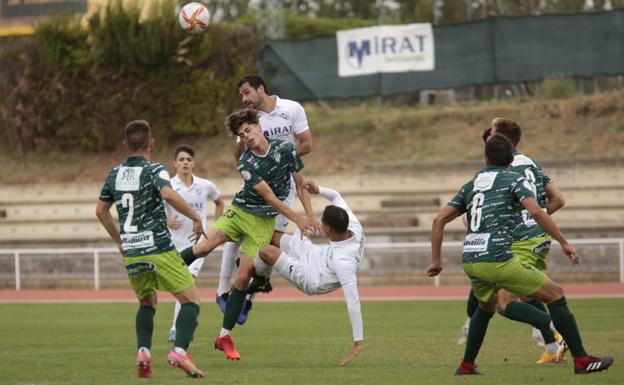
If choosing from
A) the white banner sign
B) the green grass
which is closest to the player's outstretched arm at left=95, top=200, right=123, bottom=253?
the green grass

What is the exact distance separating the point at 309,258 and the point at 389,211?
16.7 metres

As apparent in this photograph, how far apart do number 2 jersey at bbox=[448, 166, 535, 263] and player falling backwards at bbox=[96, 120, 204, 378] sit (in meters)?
2.31

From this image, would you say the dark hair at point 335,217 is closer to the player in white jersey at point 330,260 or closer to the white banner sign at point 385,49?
the player in white jersey at point 330,260

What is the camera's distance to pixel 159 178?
9883 millimetres

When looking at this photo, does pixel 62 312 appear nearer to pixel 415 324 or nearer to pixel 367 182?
pixel 415 324

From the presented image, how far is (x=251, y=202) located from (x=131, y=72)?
22305 millimetres

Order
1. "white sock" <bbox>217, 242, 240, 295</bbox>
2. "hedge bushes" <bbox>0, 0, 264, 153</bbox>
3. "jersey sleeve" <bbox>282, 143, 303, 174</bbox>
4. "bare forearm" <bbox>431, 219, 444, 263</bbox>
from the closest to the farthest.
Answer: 1. "bare forearm" <bbox>431, 219, 444, 263</bbox>
2. "jersey sleeve" <bbox>282, 143, 303, 174</bbox>
3. "white sock" <bbox>217, 242, 240, 295</bbox>
4. "hedge bushes" <bbox>0, 0, 264, 153</bbox>

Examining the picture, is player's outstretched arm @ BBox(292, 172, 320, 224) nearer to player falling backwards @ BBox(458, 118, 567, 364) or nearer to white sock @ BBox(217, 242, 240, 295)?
white sock @ BBox(217, 242, 240, 295)

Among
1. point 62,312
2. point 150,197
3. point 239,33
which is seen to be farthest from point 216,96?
point 150,197

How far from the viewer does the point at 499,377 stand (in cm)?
983

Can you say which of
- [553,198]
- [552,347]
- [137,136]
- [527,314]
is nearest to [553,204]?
[553,198]

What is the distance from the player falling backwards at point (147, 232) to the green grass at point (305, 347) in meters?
0.38

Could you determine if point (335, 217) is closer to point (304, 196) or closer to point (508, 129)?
point (304, 196)

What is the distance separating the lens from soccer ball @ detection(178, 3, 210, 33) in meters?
13.9
